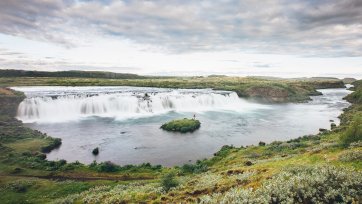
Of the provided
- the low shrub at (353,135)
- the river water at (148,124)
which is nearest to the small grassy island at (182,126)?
the river water at (148,124)

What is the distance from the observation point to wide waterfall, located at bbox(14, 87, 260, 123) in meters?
72.1

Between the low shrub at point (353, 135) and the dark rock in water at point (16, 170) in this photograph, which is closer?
the low shrub at point (353, 135)

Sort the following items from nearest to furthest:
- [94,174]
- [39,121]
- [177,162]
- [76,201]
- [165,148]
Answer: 1. [76,201]
2. [94,174]
3. [177,162]
4. [165,148]
5. [39,121]

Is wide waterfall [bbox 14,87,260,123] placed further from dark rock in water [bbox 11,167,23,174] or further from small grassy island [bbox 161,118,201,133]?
dark rock in water [bbox 11,167,23,174]

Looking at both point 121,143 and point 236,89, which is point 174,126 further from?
point 236,89

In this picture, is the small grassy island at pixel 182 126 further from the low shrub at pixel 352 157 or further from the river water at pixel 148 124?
the low shrub at pixel 352 157

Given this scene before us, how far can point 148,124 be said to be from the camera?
6619 cm

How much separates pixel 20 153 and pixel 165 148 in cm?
2005

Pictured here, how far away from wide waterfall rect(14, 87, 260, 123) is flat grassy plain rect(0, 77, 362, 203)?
16.4 m

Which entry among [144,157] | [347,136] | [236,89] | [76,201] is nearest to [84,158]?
[144,157]

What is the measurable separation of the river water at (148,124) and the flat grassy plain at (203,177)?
228 inches

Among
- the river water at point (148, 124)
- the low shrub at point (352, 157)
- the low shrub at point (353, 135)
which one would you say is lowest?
the river water at point (148, 124)

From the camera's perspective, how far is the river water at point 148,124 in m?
44.8

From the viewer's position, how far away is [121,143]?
50.0 metres
